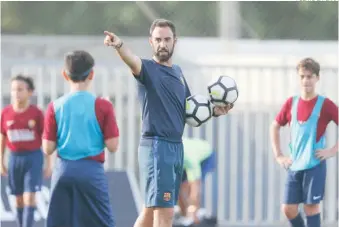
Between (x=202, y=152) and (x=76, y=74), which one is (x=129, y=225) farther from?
(x=76, y=74)

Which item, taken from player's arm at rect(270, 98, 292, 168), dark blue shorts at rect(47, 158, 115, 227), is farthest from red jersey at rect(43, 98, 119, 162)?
player's arm at rect(270, 98, 292, 168)

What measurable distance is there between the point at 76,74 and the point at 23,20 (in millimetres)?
30953

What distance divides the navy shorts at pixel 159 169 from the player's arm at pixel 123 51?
684 millimetres

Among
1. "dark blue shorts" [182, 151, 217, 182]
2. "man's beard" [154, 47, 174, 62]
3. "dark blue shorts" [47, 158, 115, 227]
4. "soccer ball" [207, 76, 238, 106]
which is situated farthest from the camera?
"dark blue shorts" [182, 151, 217, 182]

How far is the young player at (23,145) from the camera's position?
13.5 m

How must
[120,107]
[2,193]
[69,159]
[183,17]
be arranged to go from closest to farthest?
1. [69,159]
2. [2,193]
3. [120,107]
4. [183,17]

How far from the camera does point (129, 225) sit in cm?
1377

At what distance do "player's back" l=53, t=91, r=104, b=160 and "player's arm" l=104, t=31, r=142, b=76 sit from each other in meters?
0.45

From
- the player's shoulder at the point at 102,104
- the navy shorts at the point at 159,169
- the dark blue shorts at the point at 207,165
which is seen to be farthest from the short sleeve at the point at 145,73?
the dark blue shorts at the point at 207,165

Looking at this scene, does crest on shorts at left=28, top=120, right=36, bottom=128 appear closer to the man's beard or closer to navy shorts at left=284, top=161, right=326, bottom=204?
navy shorts at left=284, top=161, right=326, bottom=204

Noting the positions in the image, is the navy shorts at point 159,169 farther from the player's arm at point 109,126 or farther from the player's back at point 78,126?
the player's back at point 78,126

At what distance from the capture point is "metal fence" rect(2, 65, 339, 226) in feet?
51.7

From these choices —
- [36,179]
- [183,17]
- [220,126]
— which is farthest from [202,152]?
[183,17]

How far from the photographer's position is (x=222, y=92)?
10.9m
